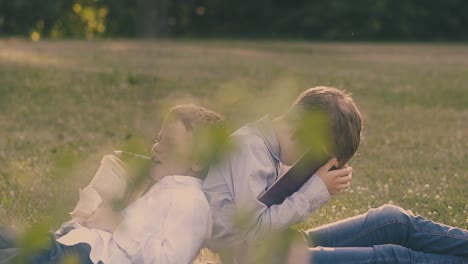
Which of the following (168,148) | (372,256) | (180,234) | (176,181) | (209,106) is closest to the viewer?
(209,106)

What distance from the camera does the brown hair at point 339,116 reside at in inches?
148

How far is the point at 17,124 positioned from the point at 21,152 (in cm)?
202

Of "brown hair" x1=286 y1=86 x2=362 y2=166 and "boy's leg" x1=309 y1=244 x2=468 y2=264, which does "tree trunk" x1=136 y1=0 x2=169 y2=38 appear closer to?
"boy's leg" x1=309 y1=244 x2=468 y2=264

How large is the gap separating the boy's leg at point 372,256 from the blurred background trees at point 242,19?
1199 inches

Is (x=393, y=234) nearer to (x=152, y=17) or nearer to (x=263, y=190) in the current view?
(x=263, y=190)

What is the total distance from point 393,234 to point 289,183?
35.4 inches

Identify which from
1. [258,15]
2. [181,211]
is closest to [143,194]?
[181,211]

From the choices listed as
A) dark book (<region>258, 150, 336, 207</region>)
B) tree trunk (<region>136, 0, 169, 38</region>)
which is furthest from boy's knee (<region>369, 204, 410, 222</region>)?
tree trunk (<region>136, 0, 169, 38</region>)

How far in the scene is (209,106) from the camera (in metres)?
2.88

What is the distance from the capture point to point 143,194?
12.5 ft

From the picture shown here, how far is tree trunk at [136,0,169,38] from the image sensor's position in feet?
121

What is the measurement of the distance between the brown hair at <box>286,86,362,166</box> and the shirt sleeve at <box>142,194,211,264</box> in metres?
0.56

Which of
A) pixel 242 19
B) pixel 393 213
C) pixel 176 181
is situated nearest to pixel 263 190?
pixel 176 181

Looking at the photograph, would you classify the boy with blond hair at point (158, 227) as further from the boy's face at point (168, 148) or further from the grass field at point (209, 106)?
the grass field at point (209, 106)
